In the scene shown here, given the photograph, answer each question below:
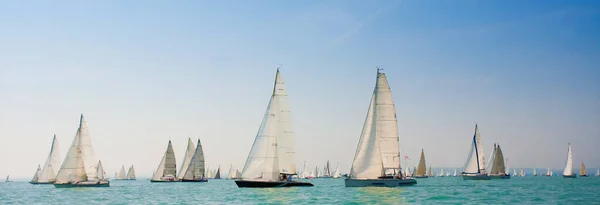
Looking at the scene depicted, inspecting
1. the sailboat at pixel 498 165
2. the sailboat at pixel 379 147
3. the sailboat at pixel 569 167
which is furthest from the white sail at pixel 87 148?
the sailboat at pixel 569 167

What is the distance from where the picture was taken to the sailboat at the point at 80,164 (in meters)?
78.6

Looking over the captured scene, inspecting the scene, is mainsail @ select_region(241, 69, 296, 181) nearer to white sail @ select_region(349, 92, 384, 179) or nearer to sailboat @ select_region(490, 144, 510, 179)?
white sail @ select_region(349, 92, 384, 179)

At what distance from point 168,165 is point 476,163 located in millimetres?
65806

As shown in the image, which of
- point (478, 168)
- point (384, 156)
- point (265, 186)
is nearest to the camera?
point (265, 186)

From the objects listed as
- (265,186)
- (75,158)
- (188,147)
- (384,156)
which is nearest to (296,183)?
(265,186)

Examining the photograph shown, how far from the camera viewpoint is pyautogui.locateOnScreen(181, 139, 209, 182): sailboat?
12950 centimetres

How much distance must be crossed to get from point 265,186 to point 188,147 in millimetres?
69263

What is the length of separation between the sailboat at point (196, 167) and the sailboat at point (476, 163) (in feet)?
183

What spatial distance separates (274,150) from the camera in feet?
216

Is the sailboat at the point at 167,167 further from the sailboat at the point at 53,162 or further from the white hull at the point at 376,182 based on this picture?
the white hull at the point at 376,182

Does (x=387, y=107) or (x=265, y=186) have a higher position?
(x=387, y=107)

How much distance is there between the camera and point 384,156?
2756 inches

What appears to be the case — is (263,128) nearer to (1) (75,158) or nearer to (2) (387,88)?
(2) (387,88)

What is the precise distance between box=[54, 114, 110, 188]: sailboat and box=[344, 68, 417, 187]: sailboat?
3535cm
